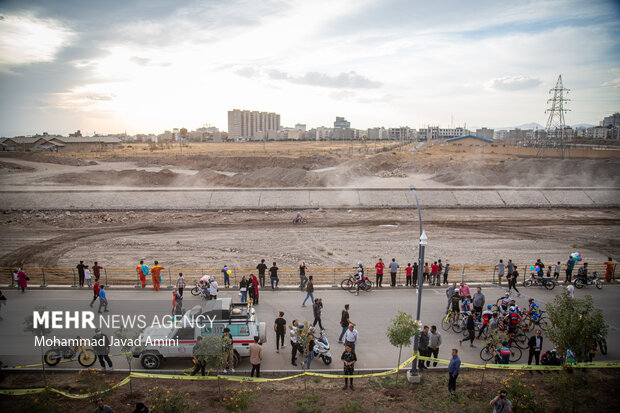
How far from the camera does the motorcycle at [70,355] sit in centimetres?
1057

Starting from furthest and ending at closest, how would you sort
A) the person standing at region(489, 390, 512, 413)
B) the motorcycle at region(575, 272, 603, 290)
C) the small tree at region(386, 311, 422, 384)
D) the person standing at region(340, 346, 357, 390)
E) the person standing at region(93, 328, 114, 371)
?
the motorcycle at region(575, 272, 603, 290)
the person standing at region(93, 328, 114, 371)
the person standing at region(340, 346, 357, 390)
the small tree at region(386, 311, 422, 384)
the person standing at region(489, 390, 512, 413)

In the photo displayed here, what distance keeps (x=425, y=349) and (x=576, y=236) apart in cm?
2714

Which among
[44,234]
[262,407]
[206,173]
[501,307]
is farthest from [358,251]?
[206,173]

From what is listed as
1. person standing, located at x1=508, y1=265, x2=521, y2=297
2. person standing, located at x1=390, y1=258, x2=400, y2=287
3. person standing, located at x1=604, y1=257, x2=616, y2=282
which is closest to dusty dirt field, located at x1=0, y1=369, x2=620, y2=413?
person standing, located at x1=508, y1=265, x2=521, y2=297

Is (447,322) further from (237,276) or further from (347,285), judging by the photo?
(237,276)

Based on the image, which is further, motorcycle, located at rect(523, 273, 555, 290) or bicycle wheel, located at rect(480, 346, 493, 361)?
motorcycle, located at rect(523, 273, 555, 290)

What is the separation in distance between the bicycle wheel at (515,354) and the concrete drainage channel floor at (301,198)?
28292 millimetres

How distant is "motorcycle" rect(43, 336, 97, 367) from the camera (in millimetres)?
10570

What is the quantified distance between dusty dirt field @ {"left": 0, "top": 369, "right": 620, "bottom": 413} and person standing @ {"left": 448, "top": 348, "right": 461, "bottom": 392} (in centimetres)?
24

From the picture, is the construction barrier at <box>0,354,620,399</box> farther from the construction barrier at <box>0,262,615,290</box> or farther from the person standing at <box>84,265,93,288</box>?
the person standing at <box>84,265,93,288</box>

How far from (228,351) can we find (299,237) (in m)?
20.5

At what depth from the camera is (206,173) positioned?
183 ft

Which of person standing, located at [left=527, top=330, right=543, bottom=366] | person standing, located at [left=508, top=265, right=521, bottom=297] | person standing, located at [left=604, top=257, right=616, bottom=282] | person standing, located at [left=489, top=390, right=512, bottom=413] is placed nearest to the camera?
person standing, located at [left=489, top=390, right=512, bottom=413]

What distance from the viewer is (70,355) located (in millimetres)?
10578
